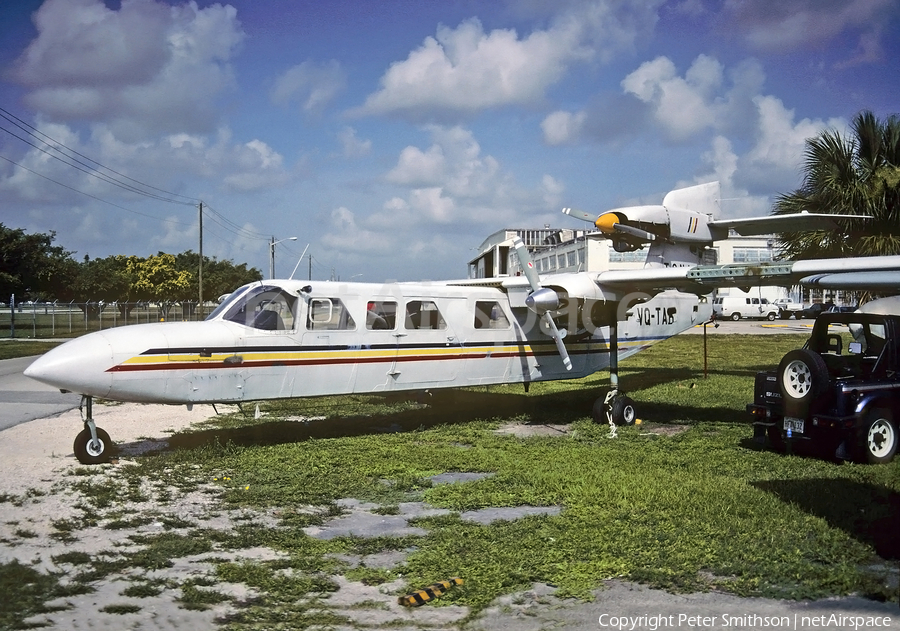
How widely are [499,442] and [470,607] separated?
644 centimetres

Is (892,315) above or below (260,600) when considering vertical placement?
above

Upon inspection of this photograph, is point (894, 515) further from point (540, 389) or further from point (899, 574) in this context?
point (540, 389)

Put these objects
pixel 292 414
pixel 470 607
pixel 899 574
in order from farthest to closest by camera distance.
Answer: pixel 292 414, pixel 899 574, pixel 470 607

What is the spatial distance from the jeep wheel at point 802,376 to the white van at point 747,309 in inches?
1854

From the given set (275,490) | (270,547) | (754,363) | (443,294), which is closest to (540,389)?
(443,294)

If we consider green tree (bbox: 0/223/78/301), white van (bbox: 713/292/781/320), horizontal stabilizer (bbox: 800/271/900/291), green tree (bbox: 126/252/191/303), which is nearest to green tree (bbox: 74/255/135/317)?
green tree (bbox: 126/252/191/303)

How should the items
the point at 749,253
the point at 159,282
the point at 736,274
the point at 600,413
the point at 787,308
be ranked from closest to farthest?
the point at 736,274, the point at 600,413, the point at 749,253, the point at 787,308, the point at 159,282

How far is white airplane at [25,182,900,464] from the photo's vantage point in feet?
31.2

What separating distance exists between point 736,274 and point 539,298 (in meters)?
3.20

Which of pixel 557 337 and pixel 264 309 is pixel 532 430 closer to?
pixel 557 337

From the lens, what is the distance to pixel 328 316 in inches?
437

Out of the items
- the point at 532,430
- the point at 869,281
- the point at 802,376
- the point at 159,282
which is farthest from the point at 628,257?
the point at 869,281

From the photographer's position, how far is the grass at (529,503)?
18.0 ft

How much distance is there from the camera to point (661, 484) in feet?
27.4
